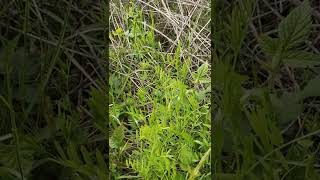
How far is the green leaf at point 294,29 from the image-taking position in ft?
2.04

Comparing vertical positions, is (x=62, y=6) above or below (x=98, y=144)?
above

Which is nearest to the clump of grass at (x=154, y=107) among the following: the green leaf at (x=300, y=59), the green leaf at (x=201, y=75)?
the green leaf at (x=201, y=75)

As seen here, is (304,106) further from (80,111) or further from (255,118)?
(80,111)

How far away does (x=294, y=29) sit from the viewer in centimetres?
62

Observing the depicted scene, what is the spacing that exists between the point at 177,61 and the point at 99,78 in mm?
197

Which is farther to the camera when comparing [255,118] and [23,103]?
[23,103]

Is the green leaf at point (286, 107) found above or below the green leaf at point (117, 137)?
above

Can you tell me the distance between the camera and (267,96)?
650mm

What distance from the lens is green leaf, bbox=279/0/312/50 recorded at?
623mm

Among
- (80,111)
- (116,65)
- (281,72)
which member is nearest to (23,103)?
(80,111)

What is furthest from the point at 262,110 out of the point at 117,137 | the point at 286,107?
the point at 117,137

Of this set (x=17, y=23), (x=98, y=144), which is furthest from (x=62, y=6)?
(x=98, y=144)

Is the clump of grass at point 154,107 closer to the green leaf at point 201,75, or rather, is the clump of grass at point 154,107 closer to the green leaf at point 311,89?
the green leaf at point 201,75

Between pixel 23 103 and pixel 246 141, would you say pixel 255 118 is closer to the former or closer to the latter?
pixel 246 141
